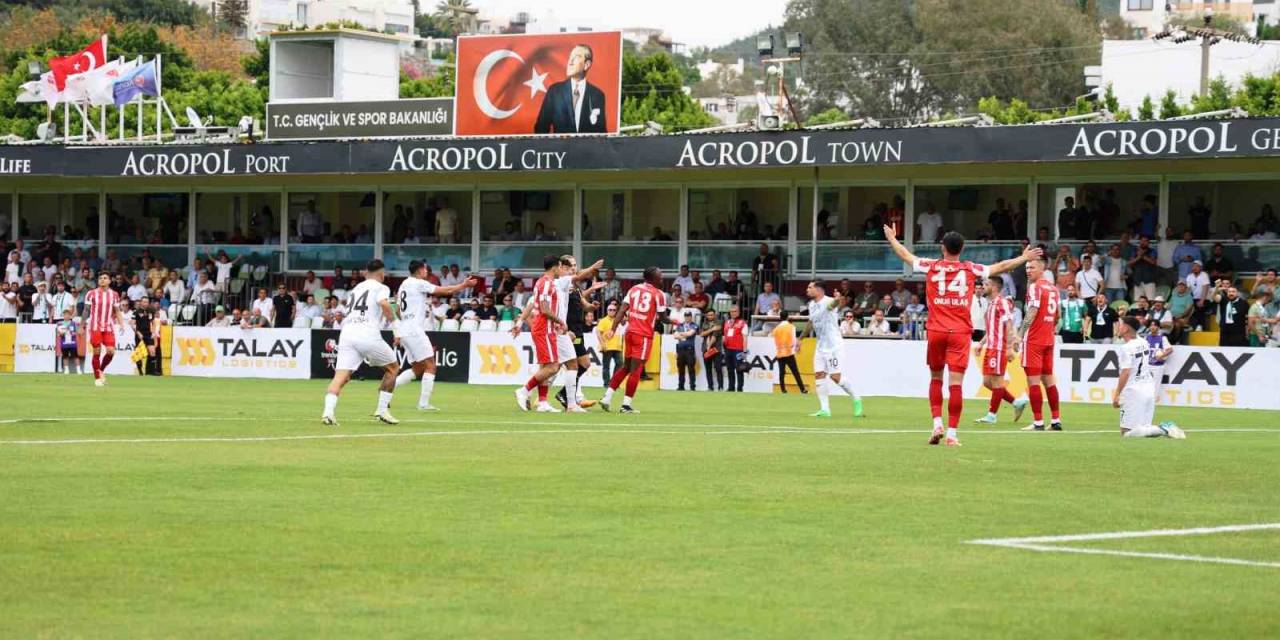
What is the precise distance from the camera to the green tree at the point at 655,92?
95375 mm

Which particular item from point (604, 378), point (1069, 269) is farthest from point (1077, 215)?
point (604, 378)

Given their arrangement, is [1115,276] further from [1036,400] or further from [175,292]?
[175,292]

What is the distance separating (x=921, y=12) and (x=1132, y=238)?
225 feet

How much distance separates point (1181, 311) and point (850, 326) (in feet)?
22.2

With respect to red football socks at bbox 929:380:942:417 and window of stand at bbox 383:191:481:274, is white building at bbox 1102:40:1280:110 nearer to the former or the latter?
window of stand at bbox 383:191:481:274

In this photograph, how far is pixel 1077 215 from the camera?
1555 inches

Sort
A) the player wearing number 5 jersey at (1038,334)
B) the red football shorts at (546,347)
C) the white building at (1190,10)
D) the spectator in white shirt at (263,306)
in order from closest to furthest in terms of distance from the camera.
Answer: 1. the player wearing number 5 jersey at (1038,334)
2. the red football shorts at (546,347)
3. the spectator in white shirt at (263,306)
4. the white building at (1190,10)

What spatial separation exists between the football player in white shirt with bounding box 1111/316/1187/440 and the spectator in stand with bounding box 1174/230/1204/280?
646 inches

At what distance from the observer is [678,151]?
4181 centimetres

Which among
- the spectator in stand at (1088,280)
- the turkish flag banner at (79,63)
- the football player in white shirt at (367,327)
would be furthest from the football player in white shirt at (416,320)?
the turkish flag banner at (79,63)

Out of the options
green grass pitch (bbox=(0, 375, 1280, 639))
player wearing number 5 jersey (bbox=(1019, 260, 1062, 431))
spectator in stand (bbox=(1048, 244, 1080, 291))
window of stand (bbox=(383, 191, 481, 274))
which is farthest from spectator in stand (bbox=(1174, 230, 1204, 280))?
window of stand (bbox=(383, 191, 481, 274))

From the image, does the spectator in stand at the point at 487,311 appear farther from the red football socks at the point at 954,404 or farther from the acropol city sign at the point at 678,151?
the red football socks at the point at 954,404

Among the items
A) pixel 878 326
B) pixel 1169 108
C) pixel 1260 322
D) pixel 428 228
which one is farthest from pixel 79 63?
pixel 1169 108

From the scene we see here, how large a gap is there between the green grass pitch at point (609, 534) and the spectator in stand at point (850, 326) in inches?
713
